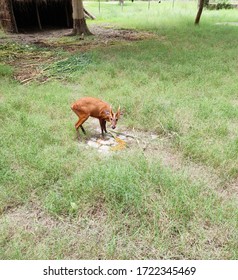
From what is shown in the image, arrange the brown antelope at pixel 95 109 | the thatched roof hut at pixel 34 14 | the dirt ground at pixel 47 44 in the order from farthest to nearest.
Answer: the thatched roof hut at pixel 34 14
the dirt ground at pixel 47 44
the brown antelope at pixel 95 109

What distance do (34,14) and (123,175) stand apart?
12822 millimetres

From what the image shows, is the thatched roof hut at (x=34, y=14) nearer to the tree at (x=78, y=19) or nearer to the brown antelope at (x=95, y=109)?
the tree at (x=78, y=19)

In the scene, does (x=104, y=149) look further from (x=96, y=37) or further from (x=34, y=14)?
(x=34, y=14)

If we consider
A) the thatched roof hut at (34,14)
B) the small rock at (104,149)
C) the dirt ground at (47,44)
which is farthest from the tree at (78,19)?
the small rock at (104,149)

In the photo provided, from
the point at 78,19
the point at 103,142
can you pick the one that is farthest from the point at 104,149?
the point at 78,19

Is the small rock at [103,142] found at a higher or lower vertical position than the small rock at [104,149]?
lower

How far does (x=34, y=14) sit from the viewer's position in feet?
43.8

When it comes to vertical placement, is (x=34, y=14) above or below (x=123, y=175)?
below

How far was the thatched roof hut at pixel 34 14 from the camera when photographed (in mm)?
11891

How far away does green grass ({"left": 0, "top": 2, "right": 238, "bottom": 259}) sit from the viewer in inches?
90.7

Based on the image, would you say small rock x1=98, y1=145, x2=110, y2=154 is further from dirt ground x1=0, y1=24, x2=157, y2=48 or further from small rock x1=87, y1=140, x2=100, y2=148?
dirt ground x1=0, y1=24, x2=157, y2=48

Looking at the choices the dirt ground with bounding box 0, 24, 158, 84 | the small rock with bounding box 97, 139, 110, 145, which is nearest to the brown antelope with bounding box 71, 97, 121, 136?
the small rock with bounding box 97, 139, 110, 145

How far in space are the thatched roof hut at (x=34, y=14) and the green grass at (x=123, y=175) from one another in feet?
24.6

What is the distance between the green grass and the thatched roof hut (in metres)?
7.49
